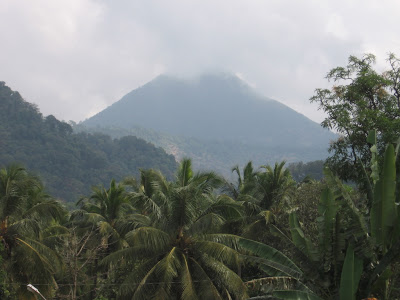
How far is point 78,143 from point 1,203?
86.7 metres

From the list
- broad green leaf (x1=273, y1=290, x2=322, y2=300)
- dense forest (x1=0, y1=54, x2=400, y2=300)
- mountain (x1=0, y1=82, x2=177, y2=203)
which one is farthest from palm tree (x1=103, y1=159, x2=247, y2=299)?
mountain (x1=0, y1=82, x2=177, y2=203)

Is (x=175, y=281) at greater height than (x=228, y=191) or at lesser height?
lesser

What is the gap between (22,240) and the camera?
643 inches

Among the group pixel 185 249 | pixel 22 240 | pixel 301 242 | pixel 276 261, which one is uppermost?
pixel 301 242

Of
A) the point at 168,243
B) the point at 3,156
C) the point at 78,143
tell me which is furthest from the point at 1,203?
the point at 78,143

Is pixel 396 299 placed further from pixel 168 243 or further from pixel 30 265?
pixel 30 265

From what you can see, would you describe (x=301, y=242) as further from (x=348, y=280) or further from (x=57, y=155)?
(x=57, y=155)

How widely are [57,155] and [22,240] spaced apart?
77544 mm

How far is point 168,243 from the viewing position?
16.0 m

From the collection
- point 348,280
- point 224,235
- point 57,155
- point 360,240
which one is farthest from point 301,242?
point 57,155

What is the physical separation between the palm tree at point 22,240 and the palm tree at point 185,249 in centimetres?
245

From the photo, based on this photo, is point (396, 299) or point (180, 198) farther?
point (180, 198)

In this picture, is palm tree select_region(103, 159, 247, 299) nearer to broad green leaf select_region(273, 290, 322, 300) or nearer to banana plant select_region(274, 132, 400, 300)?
banana plant select_region(274, 132, 400, 300)

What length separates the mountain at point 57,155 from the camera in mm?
84625
